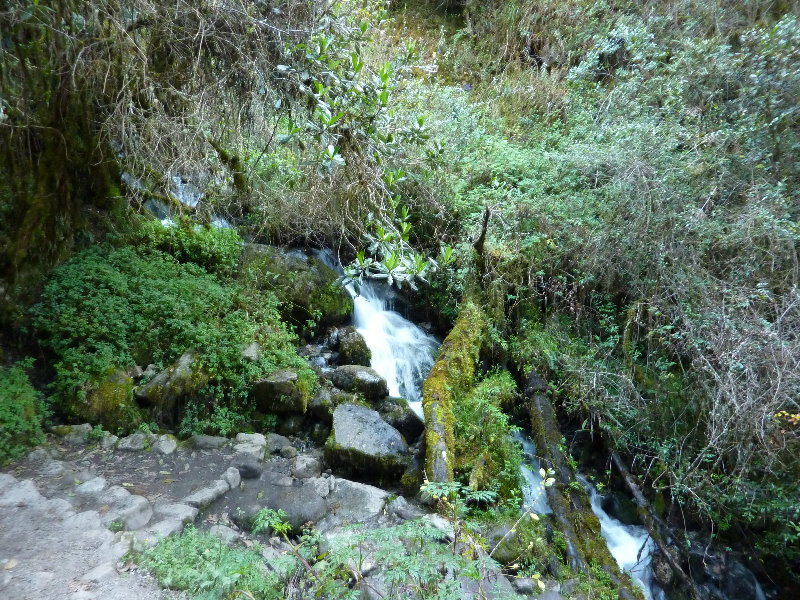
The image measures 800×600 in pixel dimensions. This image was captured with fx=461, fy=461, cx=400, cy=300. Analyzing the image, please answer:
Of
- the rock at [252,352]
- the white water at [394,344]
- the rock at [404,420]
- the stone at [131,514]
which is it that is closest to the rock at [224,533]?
the stone at [131,514]

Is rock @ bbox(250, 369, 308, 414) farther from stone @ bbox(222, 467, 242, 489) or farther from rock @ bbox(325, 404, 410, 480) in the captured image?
stone @ bbox(222, 467, 242, 489)

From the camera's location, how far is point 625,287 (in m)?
6.18

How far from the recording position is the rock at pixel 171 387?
4.70m

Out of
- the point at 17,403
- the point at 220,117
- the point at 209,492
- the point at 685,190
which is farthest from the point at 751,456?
the point at 17,403

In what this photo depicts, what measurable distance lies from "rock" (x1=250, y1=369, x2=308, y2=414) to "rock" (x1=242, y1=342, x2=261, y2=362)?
301 millimetres

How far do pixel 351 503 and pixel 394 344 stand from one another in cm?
297

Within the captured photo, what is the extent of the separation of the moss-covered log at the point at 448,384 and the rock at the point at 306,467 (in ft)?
3.71

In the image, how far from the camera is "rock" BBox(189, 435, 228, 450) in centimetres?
461

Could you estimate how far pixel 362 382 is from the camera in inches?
228

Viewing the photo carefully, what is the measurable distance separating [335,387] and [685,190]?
5083 millimetres

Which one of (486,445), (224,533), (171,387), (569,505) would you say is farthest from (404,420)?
(171,387)

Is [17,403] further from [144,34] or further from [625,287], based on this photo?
[625,287]

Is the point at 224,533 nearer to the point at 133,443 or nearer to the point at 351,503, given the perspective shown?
the point at 351,503

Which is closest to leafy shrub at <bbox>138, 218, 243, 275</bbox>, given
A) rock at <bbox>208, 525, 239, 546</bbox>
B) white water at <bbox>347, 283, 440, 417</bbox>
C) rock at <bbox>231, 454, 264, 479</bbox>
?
white water at <bbox>347, 283, 440, 417</bbox>
